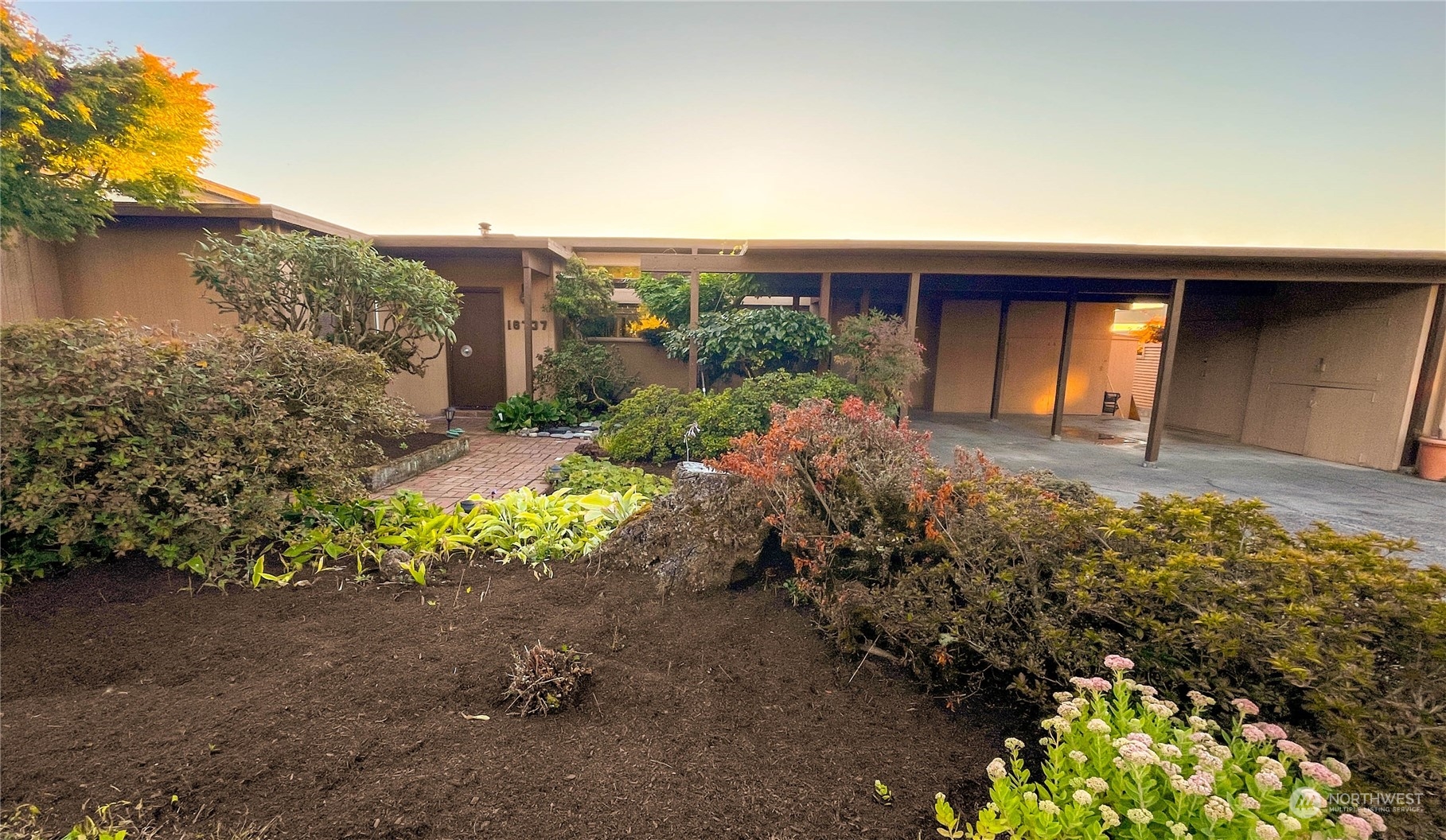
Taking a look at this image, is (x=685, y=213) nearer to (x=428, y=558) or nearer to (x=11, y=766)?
(x=428, y=558)

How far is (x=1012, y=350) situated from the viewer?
37.3 feet

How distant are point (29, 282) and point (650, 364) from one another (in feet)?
28.3

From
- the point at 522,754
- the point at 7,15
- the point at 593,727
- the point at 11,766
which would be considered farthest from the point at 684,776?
the point at 7,15

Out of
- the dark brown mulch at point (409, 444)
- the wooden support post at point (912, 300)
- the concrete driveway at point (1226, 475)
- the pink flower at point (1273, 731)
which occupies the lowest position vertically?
the concrete driveway at point (1226, 475)

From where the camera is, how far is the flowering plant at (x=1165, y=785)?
37.4 inches

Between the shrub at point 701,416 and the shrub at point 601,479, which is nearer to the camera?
the shrub at point 601,479

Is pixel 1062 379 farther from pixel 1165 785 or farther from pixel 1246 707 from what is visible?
pixel 1165 785

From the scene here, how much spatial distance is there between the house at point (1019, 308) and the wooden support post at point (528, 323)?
4cm

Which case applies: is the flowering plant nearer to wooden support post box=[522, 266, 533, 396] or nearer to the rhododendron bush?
the rhododendron bush

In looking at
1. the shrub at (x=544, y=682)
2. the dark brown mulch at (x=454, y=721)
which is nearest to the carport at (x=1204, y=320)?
the dark brown mulch at (x=454, y=721)

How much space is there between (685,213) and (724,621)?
11313 mm

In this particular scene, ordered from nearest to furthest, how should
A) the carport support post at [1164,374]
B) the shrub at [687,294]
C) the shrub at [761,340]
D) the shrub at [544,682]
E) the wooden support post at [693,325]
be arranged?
the shrub at [544,682], the carport support post at [1164,374], the wooden support post at [693,325], the shrub at [761,340], the shrub at [687,294]

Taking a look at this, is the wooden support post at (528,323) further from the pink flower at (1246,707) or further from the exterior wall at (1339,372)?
the exterior wall at (1339,372)

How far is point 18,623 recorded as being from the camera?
2.17m
